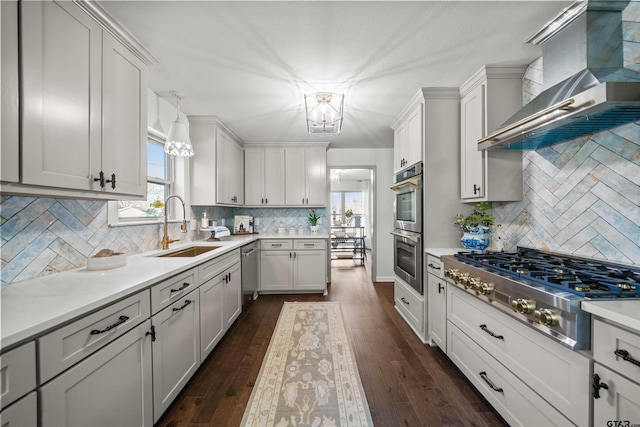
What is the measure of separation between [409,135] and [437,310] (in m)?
1.89

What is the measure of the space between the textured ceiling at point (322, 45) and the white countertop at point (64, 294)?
1607mm

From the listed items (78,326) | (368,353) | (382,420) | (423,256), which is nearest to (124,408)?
(78,326)

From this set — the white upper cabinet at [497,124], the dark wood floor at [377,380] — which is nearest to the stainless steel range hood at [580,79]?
the white upper cabinet at [497,124]

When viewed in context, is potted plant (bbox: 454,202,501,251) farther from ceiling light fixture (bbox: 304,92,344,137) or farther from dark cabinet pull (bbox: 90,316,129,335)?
dark cabinet pull (bbox: 90,316,129,335)

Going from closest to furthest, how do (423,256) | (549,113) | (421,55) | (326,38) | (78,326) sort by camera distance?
(78,326)
(549,113)
(326,38)
(421,55)
(423,256)

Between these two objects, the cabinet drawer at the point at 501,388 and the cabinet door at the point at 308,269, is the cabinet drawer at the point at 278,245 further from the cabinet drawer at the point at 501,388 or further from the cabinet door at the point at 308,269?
the cabinet drawer at the point at 501,388

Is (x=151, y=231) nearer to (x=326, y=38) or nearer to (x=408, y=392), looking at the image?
(x=326, y=38)

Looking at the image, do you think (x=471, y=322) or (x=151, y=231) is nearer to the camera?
(x=471, y=322)

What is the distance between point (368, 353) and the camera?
87.2 inches

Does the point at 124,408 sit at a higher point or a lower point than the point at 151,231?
lower

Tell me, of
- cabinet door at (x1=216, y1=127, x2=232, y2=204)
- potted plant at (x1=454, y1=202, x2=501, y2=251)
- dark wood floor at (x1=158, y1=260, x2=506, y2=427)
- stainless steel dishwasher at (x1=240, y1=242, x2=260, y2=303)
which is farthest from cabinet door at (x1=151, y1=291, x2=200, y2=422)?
potted plant at (x1=454, y1=202, x2=501, y2=251)

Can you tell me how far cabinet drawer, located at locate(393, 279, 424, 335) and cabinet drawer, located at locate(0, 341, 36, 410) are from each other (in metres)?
2.60

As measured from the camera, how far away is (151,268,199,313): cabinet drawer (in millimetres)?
1384

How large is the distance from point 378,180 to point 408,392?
3.40 m
